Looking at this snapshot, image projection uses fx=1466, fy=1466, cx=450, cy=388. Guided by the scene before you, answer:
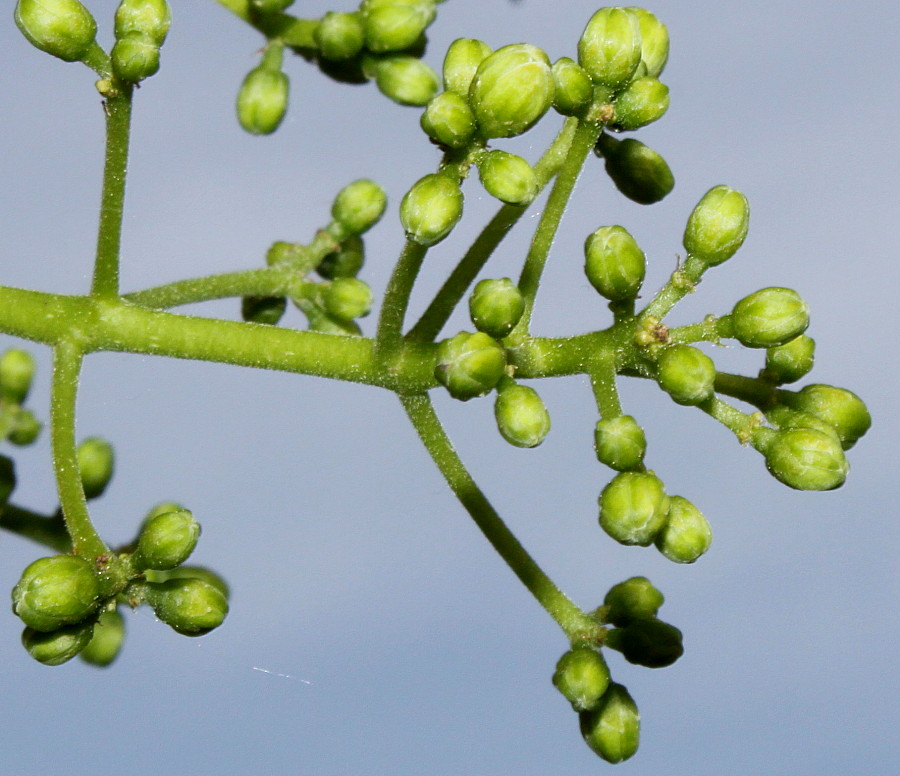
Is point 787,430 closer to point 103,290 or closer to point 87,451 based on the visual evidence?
point 103,290

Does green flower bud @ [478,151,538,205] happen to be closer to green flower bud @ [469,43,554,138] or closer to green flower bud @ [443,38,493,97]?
green flower bud @ [469,43,554,138]

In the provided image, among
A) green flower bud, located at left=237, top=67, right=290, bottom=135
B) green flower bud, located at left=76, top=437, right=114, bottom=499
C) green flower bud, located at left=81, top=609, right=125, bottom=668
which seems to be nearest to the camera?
green flower bud, located at left=76, top=437, right=114, bottom=499

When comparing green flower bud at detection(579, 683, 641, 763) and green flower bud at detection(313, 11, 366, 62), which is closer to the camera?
green flower bud at detection(579, 683, 641, 763)

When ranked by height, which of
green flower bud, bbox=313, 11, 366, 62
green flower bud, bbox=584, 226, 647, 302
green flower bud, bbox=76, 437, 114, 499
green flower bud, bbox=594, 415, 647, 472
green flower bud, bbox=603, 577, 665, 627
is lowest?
green flower bud, bbox=603, 577, 665, 627

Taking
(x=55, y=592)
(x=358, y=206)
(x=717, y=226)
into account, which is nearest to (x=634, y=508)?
(x=717, y=226)

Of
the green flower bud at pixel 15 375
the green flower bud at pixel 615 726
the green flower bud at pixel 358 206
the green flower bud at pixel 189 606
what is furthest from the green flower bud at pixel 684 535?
the green flower bud at pixel 15 375

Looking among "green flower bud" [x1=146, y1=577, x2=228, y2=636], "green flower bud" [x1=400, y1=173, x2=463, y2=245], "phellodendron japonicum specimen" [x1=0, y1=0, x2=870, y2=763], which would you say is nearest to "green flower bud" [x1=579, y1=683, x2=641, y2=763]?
"phellodendron japonicum specimen" [x1=0, y1=0, x2=870, y2=763]
